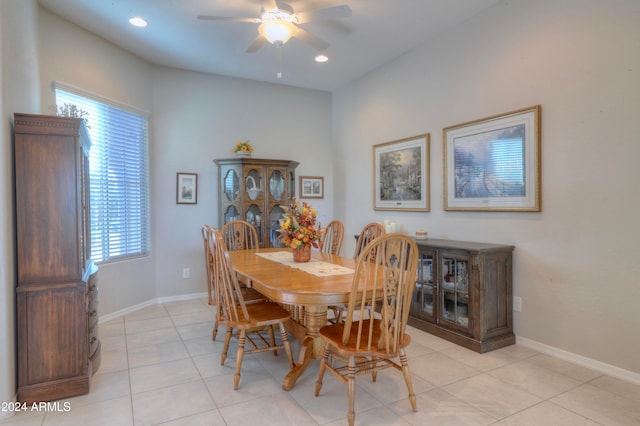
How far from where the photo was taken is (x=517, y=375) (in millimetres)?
2479

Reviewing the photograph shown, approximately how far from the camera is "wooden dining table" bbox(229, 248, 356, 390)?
1.92 metres

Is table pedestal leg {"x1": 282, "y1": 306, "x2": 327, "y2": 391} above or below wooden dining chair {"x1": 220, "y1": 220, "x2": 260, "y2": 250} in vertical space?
below

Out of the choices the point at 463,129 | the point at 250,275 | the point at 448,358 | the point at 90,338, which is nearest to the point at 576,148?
the point at 463,129

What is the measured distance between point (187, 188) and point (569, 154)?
4037mm

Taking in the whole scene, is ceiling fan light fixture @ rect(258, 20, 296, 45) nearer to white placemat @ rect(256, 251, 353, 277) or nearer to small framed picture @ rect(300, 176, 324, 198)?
white placemat @ rect(256, 251, 353, 277)

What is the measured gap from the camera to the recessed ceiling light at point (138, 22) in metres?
3.24

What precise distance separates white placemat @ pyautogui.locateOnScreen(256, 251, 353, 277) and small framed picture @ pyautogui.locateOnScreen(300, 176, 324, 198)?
2.12 m

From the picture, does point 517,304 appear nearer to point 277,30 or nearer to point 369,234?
point 369,234

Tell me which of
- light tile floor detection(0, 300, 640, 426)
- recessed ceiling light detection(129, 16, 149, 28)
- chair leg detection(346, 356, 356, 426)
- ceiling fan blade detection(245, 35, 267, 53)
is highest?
recessed ceiling light detection(129, 16, 149, 28)

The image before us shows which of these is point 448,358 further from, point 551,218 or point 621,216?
point 621,216

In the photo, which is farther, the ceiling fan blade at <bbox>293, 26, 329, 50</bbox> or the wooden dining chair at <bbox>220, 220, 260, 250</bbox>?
the wooden dining chair at <bbox>220, 220, 260, 250</bbox>

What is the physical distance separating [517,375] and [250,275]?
196cm

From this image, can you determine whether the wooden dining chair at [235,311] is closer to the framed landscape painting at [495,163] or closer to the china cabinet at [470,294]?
the china cabinet at [470,294]

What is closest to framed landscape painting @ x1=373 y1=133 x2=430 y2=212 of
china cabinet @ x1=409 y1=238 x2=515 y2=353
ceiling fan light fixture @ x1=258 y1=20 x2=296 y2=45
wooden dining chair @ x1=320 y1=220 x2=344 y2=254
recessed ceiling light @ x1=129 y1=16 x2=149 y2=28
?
china cabinet @ x1=409 y1=238 x2=515 y2=353
